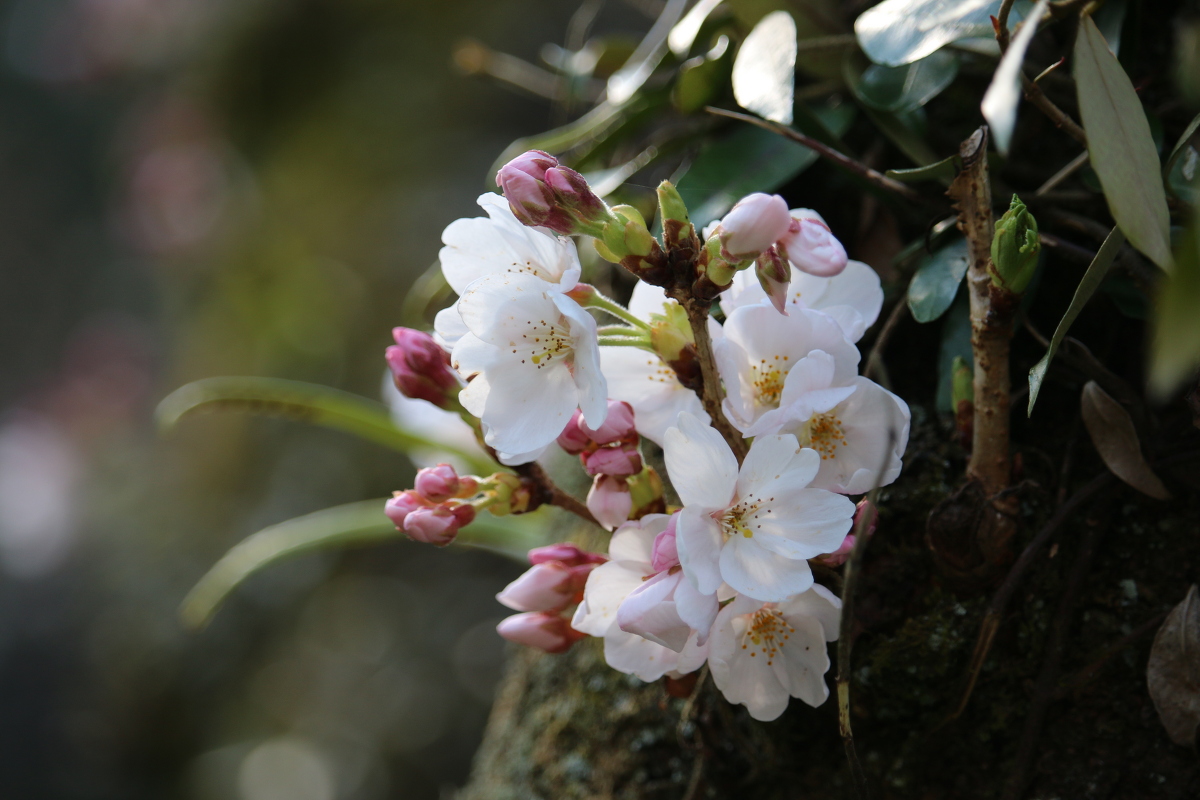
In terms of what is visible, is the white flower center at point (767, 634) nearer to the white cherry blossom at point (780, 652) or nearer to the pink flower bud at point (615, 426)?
the white cherry blossom at point (780, 652)

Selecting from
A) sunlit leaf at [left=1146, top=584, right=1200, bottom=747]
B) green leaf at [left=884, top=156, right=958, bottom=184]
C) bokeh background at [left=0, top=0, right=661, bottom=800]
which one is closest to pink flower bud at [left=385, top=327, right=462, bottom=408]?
green leaf at [left=884, top=156, right=958, bottom=184]

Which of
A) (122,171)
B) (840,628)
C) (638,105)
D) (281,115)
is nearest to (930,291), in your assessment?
(840,628)

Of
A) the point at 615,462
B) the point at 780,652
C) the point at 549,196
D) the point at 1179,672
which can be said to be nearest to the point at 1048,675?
the point at 1179,672

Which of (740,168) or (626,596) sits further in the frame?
(740,168)

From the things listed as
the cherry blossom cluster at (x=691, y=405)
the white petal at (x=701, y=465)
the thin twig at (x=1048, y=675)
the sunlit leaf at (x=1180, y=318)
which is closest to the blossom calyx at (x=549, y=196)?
the cherry blossom cluster at (x=691, y=405)

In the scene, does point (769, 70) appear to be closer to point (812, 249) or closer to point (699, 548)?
point (812, 249)

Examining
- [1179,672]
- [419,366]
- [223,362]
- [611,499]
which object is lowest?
[1179,672]

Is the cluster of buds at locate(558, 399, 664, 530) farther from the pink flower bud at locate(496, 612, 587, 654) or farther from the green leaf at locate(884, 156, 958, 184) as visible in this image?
the green leaf at locate(884, 156, 958, 184)
